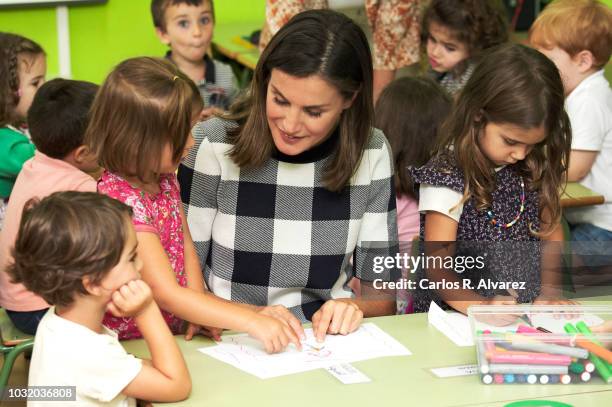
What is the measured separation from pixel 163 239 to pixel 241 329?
0.97 feet

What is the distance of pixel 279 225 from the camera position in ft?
7.30

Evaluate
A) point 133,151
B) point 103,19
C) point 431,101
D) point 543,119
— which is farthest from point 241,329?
point 103,19

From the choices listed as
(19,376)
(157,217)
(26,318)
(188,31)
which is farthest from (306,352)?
(188,31)

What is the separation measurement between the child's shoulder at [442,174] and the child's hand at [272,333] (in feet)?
2.08

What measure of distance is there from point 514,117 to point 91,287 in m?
1.16

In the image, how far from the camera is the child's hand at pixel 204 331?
1.94 metres

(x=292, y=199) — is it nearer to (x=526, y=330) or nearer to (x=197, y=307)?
(x=197, y=307)

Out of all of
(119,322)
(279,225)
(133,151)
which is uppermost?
(133,151)

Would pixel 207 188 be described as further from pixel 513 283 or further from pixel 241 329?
pixel 513 283

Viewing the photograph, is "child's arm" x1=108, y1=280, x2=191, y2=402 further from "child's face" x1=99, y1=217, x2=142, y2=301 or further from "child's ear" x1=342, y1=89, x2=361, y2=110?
"child's ear" x1=342, y1=89, x2=361, y2=110

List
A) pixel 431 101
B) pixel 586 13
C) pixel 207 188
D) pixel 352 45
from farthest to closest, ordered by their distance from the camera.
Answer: pixel 586 13 < pixel 431 101 < pixel 207 188 < pixel 352 45

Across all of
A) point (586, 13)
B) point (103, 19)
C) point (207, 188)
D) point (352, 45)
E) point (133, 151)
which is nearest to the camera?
point (133, 151)

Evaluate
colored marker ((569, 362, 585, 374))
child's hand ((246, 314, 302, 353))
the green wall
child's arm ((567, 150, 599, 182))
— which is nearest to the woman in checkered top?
child's hand ((246, 314, 302, 353))

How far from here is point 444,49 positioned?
405cm
